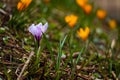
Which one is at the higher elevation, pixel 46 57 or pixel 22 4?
pixel 22 4

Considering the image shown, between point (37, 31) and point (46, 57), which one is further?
point (46, 57)

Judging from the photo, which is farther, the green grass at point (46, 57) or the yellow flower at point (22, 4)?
the yellow flower at point (22, 4)

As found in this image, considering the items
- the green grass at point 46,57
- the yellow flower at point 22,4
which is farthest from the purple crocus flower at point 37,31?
the yellow flower at point 22,4

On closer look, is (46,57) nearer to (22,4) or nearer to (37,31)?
(37,31)

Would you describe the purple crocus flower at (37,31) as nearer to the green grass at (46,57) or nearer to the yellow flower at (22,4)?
the green grass at (46,57)

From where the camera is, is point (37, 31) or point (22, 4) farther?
point (22, 4)

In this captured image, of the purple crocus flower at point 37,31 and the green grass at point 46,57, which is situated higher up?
the purple crocus flower at point 37,31

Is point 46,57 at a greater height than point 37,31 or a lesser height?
lesser

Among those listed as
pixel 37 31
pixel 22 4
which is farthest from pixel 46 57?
pixel 22 4

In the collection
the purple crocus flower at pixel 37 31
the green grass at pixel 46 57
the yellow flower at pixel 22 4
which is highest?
the yellow flower at pixel 22 4

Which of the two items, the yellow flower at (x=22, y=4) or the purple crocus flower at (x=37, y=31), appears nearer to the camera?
the purple crocus flower at (x=37, y=31)

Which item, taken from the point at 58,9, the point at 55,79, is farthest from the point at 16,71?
the point at 58,9

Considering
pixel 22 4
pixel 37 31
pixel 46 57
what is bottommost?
pixel 46 57

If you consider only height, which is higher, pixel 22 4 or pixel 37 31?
pixel 22 4
